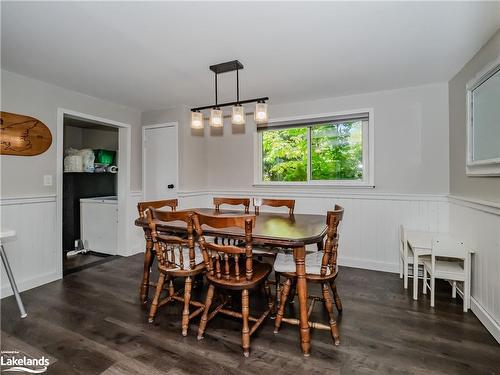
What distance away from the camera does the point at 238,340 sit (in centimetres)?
186

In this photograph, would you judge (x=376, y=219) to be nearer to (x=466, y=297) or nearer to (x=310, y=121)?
(x=466, y=297)

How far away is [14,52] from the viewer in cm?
225

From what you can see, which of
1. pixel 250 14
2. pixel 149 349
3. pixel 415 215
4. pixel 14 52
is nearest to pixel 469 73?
pixel 415 215

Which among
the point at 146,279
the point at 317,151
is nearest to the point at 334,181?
the point at 317,151

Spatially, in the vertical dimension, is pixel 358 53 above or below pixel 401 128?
above

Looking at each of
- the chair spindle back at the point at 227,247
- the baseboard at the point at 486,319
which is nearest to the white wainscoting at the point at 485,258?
the baseboard at the point at 486,319

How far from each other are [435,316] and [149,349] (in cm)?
222

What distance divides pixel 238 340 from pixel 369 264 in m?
2.15

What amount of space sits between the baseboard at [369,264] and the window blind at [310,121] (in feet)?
5.90

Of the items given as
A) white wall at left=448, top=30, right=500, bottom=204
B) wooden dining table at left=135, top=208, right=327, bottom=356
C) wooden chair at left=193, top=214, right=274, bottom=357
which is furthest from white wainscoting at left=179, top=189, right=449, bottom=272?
wooden chair at left=193, top=214, right=274, bottom=357

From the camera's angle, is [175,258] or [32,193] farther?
[32,193]

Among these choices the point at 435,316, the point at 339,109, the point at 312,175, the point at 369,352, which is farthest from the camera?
the point at 312,175

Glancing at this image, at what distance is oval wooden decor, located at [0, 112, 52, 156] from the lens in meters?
2.59

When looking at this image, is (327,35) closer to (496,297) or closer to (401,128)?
(401,128)
